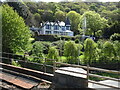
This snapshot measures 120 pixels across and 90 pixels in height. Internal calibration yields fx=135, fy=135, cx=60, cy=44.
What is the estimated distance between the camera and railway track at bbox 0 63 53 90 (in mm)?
3390

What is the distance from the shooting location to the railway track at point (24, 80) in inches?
133

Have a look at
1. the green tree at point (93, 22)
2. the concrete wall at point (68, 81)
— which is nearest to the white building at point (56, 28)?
the green tree at point (93, 22)

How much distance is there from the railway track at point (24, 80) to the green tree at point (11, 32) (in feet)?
15.7

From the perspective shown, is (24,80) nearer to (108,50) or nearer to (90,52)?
(90,52)

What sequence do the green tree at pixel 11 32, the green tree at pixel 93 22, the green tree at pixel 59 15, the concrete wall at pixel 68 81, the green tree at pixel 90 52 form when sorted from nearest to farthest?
the concrete wall at pixel 68 81, the green tree at pixel 11 32, the green tree at pixel 90 52, the green tree at pixel 93 22, the green tree at pixel 59 15

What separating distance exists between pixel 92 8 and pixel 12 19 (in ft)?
109

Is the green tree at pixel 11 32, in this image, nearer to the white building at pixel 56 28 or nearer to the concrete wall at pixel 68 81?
the concrete wall at pixel 68 81

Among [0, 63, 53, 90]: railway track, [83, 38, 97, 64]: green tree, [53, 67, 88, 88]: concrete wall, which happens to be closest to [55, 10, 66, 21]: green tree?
[83, 38, 97, 64]: green tree

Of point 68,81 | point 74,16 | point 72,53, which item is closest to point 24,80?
point 68,81

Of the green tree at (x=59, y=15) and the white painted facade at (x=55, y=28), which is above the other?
the green tree at (x=59, y=15)

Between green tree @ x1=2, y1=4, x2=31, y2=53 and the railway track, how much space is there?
189 inches

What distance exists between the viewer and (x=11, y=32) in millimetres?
8719

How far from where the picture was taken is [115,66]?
11.3m

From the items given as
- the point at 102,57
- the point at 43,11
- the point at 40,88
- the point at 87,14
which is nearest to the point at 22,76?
the point at 40,88
